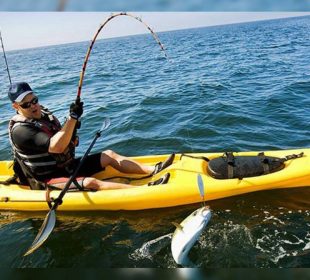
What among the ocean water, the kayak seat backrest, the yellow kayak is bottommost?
the ocean water

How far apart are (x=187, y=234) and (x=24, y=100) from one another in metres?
2.80

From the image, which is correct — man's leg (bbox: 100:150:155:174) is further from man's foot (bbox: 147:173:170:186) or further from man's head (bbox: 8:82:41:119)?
man's head (bbox: 8:82:41:119)

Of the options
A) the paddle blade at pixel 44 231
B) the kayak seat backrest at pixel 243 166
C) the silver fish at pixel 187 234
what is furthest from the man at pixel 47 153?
the silver fish at pixel 187 234

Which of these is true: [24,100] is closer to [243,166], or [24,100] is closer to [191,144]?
[243,166]

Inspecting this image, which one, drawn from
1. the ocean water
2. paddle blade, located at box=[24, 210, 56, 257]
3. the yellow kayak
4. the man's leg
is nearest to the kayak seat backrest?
the yellow kayak

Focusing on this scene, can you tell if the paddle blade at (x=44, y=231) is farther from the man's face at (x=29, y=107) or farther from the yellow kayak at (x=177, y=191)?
the man's face at (x=29, y=107)

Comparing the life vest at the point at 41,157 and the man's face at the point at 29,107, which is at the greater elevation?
the man's face at the point at 29,107

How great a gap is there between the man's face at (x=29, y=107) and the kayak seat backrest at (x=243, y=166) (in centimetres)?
259

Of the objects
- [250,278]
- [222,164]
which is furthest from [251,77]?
[250,278]

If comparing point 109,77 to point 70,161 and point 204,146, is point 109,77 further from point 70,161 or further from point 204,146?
point 70,161

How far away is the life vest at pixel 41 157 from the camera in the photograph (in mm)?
4918

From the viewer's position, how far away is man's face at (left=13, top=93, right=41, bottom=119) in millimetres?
4743

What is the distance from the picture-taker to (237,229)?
4.56 m

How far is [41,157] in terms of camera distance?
Result: 4.99 m
